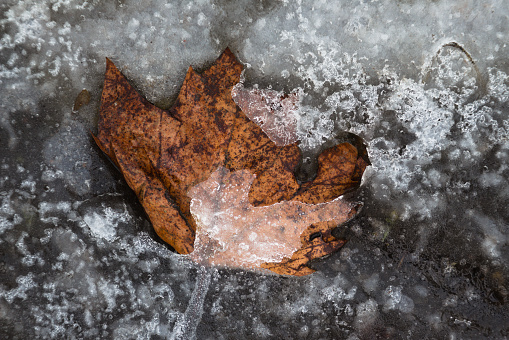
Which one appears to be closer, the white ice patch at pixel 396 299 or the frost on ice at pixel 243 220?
the frost on ice at pixel 243 220

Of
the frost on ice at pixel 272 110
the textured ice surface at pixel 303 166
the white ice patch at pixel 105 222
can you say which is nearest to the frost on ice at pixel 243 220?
the textured ice surface at pixel 303 166

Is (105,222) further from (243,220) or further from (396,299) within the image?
(396,299)

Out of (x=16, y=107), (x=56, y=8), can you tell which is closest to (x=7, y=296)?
(x=16, y=107)

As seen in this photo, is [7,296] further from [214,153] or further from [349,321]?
[349,321]

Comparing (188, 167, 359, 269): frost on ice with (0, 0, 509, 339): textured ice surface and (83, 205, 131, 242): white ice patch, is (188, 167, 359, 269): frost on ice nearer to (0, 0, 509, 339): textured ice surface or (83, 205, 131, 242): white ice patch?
(0, 0, 509, 339): textured ice surface

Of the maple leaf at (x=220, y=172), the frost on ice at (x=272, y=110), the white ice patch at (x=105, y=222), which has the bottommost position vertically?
the white ice patch at (x=105, y=222)

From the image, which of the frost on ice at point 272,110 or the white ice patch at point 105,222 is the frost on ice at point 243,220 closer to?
the frost on ice at point 272,110

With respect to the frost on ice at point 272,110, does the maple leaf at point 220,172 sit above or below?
below
